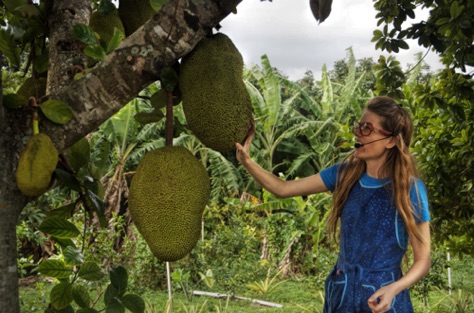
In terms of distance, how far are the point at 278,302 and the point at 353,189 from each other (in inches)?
155

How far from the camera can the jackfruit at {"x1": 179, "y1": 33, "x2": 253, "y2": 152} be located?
938 mm

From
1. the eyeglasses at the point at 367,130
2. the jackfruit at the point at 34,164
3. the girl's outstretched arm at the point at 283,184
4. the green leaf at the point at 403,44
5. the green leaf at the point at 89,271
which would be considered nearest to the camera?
the jackfruit at the point at 34,164

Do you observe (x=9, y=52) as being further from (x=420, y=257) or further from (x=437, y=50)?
(x=437, y=50)

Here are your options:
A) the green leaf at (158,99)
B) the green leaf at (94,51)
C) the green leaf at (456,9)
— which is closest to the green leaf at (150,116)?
the green leaf at (158,99)

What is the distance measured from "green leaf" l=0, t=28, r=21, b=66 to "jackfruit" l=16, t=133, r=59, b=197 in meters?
0.23

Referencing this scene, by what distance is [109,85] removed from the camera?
2.76 ft

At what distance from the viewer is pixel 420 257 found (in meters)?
1.43

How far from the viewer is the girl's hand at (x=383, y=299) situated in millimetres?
1317

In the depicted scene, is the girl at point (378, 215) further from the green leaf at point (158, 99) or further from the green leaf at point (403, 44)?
the green leaf at point (403, 44)

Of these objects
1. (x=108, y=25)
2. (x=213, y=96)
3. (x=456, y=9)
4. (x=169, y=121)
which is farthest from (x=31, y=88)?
(x=456, y=9)

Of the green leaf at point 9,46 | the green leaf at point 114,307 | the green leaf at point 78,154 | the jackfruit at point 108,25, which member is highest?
the jackfruit at point 108,25

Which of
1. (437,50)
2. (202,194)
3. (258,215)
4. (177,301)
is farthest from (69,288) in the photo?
(258,215)

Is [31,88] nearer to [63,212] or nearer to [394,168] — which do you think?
[63,212]

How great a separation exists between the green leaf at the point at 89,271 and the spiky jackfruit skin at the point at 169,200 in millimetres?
144
